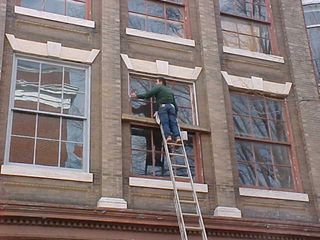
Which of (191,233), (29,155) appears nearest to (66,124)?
(29,155)

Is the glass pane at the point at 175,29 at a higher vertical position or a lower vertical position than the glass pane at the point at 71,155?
higher

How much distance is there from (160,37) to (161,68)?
0.82 m

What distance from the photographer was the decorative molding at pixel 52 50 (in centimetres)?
1042

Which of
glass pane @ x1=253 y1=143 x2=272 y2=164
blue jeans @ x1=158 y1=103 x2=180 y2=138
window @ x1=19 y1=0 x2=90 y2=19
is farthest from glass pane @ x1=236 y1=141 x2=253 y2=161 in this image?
window @ x1=19 y1=0 x2=90 y2=19

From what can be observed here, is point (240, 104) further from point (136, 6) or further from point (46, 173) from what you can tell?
point (46, 173)

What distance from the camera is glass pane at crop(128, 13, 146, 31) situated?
39.5 ft

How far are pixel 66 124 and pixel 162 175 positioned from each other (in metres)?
2.14

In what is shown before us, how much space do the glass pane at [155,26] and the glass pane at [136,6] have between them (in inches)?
12.6

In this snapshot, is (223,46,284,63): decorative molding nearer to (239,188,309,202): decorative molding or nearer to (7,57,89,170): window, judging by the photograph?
(239,188,309,202): decorative molding

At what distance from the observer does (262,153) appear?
11.9 metres

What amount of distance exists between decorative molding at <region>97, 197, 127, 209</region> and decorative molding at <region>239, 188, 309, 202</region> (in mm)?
2678

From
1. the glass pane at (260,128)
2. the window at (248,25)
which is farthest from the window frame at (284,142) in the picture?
the window at (248,25)

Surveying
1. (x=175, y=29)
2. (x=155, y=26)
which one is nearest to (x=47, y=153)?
(x=155, y=26)

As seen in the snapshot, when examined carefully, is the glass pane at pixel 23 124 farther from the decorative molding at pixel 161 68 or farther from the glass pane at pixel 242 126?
the glass pane at pixel 242 126
